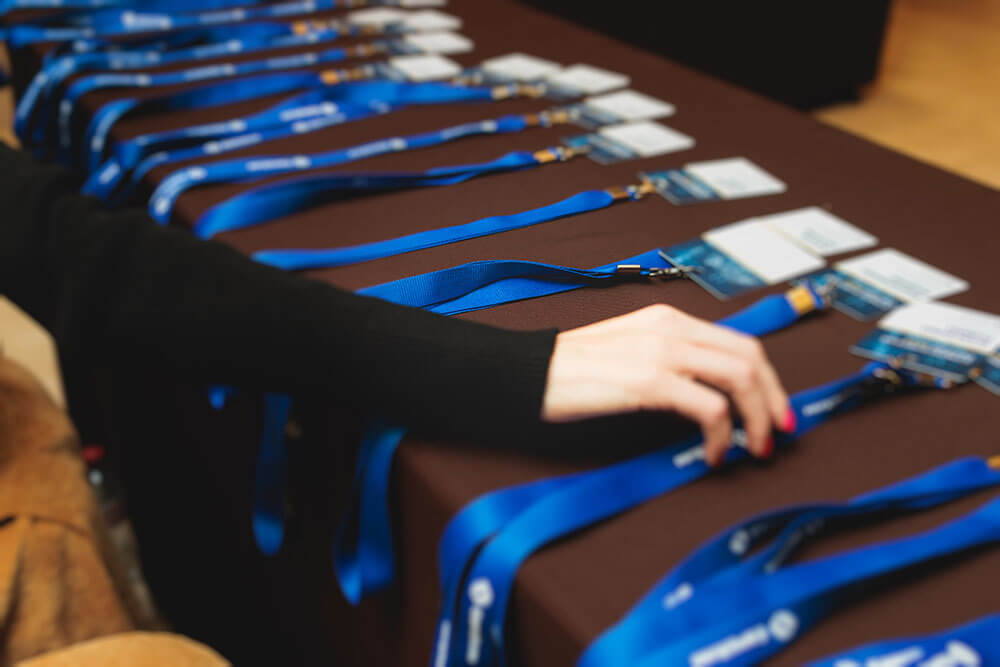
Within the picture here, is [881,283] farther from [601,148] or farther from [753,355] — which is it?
[601,148]

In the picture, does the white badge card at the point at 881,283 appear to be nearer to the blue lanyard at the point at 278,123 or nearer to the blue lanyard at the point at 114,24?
the blue lanyard at the point at 278,123

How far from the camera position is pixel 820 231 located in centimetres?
80

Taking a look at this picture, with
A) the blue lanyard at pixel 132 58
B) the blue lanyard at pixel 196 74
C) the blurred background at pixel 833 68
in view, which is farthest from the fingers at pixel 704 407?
the blurred background at pixel 833 68

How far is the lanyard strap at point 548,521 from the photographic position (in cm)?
47

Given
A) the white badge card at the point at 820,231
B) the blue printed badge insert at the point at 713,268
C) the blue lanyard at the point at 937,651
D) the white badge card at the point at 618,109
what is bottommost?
the blue lanyard at the point at 937,651

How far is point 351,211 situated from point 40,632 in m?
0.45

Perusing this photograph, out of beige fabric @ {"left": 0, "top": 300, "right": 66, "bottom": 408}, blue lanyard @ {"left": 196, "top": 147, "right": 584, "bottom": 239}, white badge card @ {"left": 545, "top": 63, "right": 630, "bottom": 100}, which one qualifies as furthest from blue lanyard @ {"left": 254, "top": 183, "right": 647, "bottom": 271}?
beige fabric @ {"left": 0, "top": 300, "right": 66, "bottom": 408}

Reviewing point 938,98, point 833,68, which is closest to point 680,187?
point 833,68

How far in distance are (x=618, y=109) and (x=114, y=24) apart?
0.89 meters

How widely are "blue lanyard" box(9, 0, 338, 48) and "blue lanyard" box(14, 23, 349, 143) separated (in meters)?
0.07

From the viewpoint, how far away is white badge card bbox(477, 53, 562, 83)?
1214 millimetres

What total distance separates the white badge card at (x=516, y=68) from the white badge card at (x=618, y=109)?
12 cm

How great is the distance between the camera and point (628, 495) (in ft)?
1.62

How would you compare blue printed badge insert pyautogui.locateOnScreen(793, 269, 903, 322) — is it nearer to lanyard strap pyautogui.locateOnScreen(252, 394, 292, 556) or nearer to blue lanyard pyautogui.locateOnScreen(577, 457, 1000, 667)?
blue lanyard pyautogui.locateOnScreen(577, 457, 1000, 667)
